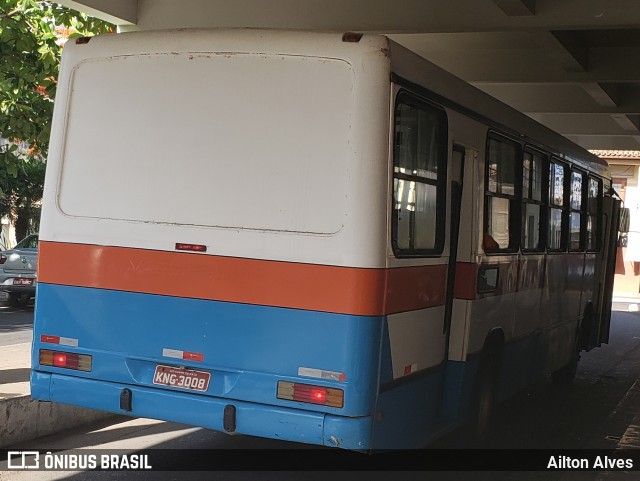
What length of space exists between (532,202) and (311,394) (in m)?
4.27

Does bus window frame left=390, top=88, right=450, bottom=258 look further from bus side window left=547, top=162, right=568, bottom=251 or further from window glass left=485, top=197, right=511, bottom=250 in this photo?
bus side window left=547, top=162, right=568, bottom=251

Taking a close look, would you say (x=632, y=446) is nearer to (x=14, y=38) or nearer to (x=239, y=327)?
(x=239, y=327)

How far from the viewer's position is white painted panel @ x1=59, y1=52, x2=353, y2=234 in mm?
6398

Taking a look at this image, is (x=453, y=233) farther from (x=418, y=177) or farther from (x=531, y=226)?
(x=531, y=226)

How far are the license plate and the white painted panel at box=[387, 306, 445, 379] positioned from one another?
50.8 inches

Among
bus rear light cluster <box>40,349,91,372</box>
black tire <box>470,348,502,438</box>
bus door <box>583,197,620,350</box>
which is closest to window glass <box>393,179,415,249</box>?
black tire <box>470,348,502,438</box>

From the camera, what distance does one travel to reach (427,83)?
275 inches

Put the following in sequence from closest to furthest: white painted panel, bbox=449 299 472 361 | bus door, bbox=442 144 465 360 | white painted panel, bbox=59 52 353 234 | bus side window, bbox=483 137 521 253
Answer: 1. white painted panel, bbox=59 52 353 234
2. bus door, bbox=442 144 465 360
3. white painted panel, bbox=449 299 472 361
4. bus side window, bbox=483 137 521 253

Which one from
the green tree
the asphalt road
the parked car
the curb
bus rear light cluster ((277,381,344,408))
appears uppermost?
the green tree

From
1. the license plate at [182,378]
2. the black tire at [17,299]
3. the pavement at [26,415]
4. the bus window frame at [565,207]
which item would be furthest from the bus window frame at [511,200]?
the black tire at [17,299]

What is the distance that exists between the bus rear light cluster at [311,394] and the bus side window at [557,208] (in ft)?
16.1

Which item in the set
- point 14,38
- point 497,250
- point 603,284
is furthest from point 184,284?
point 603,284

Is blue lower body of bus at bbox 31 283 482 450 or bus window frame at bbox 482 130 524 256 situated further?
bus window frame at bbox 482 130 524 256

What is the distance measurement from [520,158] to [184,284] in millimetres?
3964
